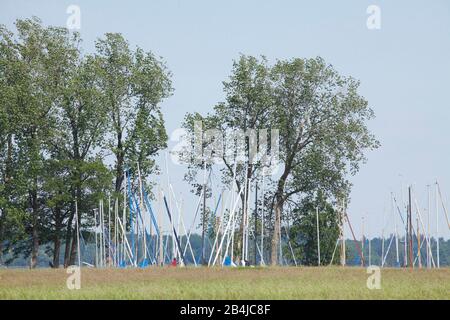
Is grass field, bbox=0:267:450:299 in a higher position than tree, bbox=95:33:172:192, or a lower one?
lower

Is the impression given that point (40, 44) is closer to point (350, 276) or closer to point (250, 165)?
point (250, 165)

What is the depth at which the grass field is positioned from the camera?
3013 centimetres

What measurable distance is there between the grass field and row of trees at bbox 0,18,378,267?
20.9 meters

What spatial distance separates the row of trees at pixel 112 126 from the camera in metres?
63.0

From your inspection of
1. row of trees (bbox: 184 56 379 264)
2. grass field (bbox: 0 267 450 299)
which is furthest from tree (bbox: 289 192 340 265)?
grass field (bbox: 0 267 450 299)

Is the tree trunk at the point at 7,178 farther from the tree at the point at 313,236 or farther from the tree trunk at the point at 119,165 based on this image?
the tree at the point at 313,236

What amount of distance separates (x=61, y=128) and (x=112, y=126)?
3540 mm

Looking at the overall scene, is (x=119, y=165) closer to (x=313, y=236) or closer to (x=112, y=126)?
(x=112, y=126)

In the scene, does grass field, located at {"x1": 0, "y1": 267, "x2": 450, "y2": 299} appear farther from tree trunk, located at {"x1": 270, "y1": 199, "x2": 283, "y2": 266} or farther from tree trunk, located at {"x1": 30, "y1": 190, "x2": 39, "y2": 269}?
tree trunk, located at {"x1": 30, "y1": 190, "x2": 39, "y2": 269}

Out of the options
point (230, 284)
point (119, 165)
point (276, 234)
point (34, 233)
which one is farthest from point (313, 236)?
point (230, 284)

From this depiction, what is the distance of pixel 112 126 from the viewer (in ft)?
215

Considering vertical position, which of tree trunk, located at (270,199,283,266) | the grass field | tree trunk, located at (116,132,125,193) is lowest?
the grass field
